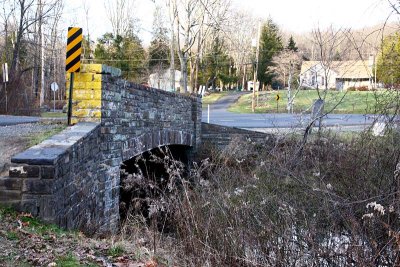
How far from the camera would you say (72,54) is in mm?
7781

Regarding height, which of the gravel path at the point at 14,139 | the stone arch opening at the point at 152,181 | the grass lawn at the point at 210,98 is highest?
the grass lawn at the point at 210,98

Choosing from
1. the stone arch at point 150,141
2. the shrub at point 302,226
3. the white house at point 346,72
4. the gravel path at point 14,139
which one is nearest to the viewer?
the shrub at point 302,226

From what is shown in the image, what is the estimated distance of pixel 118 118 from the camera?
340 inches

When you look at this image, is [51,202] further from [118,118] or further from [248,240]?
[118,118]

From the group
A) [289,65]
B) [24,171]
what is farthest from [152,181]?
[289,65]

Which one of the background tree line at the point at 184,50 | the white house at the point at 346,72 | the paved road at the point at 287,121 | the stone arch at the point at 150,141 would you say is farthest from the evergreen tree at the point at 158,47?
the stone arch at the point at 150,141

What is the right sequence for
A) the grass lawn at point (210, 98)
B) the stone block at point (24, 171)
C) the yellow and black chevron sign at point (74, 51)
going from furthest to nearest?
the grass lawn at point (210, 98)
the yellow and black chevron sign at point (74, 51)
the stone block at point (24, 171)

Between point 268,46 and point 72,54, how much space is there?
46.4 m

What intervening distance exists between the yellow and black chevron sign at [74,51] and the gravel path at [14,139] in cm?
111

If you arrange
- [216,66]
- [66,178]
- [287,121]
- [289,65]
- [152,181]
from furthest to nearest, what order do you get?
[216,66] < [289,65] < [287,121] < [152,181] < [66,178]

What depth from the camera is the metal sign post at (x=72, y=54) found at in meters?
7.81

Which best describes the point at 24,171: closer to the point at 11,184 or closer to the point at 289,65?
the point at 11,184

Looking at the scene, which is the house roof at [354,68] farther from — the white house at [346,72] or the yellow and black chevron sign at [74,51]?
the yellow and black chevron sign at [74,51]

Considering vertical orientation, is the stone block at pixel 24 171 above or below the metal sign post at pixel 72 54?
below
